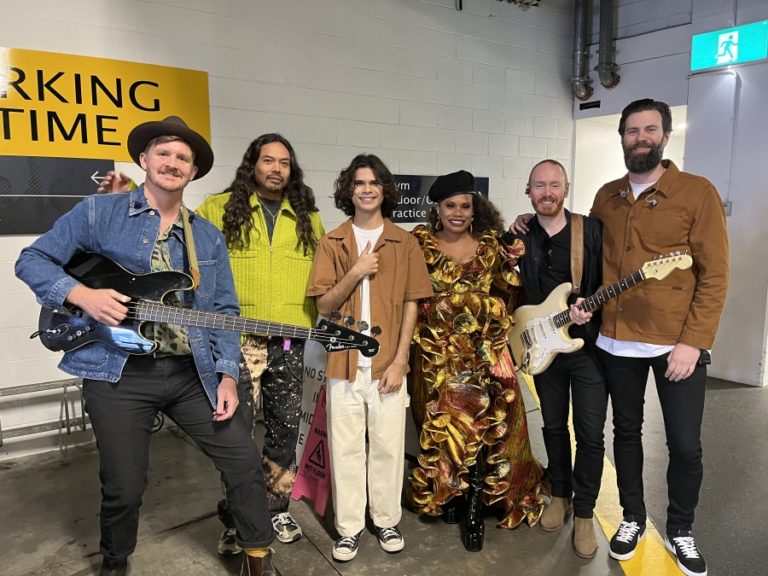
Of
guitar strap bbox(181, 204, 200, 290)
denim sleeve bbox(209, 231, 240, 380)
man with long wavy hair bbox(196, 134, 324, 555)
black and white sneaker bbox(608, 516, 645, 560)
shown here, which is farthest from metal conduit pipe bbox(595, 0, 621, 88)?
guitar strap bbox(181, 204, 200, 290)

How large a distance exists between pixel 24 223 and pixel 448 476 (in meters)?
2.92

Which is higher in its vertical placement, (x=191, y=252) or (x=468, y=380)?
(x=191, y=252)

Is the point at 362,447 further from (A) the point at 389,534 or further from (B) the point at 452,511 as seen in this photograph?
(B) the point at 452,511

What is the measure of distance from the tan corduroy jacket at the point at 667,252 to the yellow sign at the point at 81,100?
9.76ft

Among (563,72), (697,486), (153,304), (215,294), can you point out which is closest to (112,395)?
(153,304)

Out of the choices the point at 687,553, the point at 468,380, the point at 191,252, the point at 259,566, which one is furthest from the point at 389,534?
the point at 191,252

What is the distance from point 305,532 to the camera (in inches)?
106

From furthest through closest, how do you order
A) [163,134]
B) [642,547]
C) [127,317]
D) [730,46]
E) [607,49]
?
1. [607,49]
2. [730,46]
3. [642,547]
4. [163,134]
5. [127,317]

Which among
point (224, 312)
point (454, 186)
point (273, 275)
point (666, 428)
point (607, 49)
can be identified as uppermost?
point (607, 49)

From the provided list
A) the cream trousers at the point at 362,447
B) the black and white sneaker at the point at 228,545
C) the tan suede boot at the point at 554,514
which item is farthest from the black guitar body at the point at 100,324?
the tan suede boot at the point at 554,514

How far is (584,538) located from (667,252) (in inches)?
51.6

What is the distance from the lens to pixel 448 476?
259 centimetres

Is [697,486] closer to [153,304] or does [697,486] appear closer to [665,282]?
[665,282]

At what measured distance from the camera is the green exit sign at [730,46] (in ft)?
14.9
